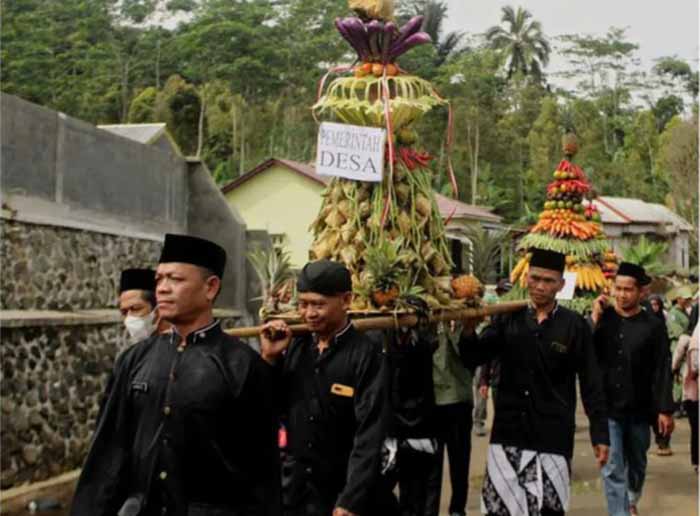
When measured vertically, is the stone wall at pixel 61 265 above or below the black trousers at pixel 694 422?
above

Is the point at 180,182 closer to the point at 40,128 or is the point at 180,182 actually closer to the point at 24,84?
the point at 40,128

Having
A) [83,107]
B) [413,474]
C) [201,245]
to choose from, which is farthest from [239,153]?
[201,245]

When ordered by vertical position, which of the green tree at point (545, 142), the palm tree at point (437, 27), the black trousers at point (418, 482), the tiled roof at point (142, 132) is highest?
the palm tree at point (437, 27)

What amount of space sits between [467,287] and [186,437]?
9.31 feet

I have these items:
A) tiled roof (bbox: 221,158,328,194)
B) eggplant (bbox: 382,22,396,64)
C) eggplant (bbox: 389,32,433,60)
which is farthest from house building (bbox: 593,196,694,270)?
eggplant (bbox: 382,22,396,64)

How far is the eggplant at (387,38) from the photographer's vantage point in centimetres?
678

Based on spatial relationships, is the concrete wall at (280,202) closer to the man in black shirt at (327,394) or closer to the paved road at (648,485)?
the paved road at (648,485)

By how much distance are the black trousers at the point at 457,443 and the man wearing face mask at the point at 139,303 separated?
3.04m

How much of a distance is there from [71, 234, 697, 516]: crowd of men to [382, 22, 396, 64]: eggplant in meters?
1.80

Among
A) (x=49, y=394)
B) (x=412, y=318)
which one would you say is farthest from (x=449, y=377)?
(x=49, y=394)

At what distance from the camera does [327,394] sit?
465cm

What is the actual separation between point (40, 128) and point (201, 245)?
7.35 m

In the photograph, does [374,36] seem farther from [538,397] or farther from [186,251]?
[186,251]

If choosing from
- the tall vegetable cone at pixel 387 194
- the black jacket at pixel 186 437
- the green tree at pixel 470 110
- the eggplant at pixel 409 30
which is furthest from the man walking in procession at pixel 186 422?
the green tree at pixel 470 110
